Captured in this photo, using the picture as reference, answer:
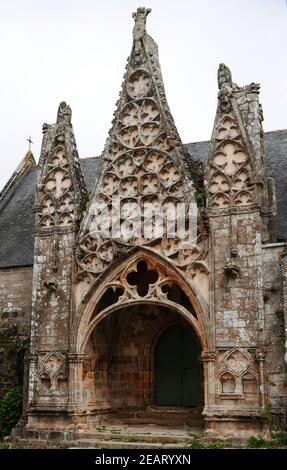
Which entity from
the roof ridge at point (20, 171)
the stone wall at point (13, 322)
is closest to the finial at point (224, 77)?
the stone wall at point (13, 322)

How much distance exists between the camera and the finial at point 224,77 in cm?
1509

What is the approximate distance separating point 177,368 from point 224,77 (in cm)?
699

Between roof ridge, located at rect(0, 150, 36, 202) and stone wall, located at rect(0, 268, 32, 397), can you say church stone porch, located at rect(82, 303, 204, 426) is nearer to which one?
stone wall, located at rect(0, 268, 32, 397)

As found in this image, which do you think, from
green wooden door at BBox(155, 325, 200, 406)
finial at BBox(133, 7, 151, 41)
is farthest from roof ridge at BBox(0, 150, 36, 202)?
green wooden door at BBox(155, 325, 200, 406)

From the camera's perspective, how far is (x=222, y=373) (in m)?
13.6

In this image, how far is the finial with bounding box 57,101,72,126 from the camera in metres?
17.0

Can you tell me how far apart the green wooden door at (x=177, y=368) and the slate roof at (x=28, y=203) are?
353cm

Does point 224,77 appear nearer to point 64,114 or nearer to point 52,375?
point 64,114

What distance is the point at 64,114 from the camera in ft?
55.9

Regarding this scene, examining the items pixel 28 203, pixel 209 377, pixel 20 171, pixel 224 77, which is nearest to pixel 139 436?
pixel 209 377

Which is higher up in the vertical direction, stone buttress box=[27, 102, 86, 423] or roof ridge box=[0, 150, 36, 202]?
roof ridge box=[0, 150, 36, 202]

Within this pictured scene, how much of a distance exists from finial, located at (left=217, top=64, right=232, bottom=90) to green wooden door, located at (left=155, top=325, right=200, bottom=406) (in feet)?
19.3

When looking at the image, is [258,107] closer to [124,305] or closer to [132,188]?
[132,188]
